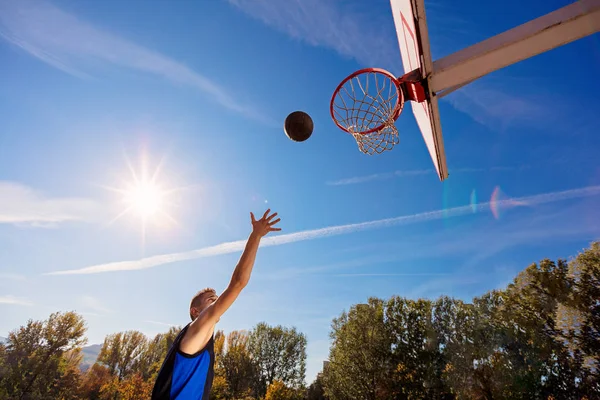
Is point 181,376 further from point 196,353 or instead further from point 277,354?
point 277,354

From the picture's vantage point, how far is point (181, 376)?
2213 millimetres

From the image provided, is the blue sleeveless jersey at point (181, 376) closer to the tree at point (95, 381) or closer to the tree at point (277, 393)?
the tree at point (277, 393)

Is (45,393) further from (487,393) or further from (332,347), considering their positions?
(487,393)

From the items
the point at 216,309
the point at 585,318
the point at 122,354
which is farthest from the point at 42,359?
the point at 585,318

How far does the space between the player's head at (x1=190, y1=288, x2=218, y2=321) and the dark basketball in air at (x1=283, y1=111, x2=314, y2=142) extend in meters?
2.85

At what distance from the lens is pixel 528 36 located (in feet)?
9.34

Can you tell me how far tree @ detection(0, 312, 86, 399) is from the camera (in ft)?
63.1

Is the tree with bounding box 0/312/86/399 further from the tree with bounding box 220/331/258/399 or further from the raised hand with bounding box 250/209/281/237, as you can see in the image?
the raised hand with bounding box 250/209/281/237

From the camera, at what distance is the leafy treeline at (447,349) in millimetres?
17156

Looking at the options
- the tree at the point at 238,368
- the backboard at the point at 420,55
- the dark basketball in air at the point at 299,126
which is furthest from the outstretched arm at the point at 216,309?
the tree at the point at 238,368

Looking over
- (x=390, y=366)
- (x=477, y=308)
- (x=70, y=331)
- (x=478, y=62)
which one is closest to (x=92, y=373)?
(x=70, y=331)

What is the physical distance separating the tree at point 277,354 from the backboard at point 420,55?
1368 inches

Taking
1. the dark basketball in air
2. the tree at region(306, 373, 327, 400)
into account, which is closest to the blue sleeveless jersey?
the dark basketball in air

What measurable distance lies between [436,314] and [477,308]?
10.8 feet
